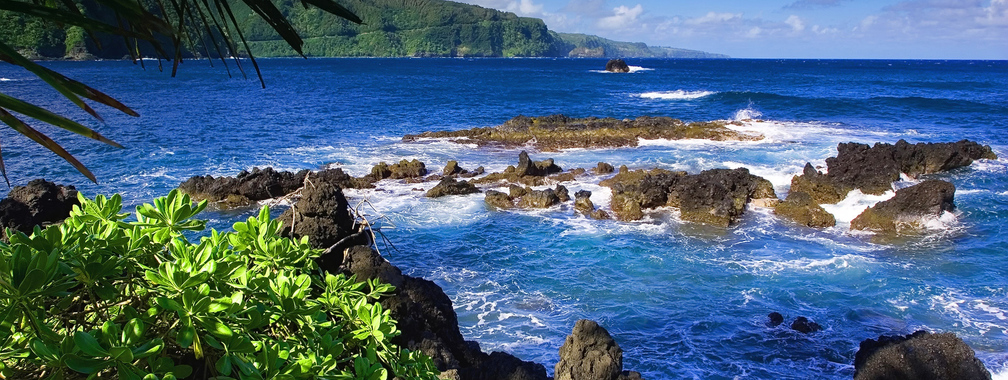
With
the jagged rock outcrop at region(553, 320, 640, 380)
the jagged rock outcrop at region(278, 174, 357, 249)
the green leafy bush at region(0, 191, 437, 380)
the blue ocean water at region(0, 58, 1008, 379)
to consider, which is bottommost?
the blue ocean water at region(0, 58, 1008, 379)

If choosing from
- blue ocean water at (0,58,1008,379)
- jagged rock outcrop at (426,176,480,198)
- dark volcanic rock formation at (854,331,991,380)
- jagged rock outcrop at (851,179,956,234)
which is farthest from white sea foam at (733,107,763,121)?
dark volcanic rock formation at (854,331,991,380)

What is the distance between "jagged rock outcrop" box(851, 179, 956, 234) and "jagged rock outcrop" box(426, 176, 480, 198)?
946 centimetres

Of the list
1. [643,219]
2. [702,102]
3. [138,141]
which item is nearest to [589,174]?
[643,219]

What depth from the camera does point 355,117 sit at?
37.2 metres

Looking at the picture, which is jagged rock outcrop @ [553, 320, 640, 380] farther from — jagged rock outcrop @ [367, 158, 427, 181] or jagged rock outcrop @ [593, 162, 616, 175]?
jagged rock outcrop @ [593, 162, 616, 175]

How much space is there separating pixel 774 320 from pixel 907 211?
23.1 ft

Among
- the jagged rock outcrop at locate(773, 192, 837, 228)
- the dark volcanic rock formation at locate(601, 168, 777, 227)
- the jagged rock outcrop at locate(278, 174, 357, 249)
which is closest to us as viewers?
the jagged rock outcrop at locate(278, 174, 357, 249)

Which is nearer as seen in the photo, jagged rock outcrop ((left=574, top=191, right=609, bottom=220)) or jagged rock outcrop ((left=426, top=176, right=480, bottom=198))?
jagged rock outcrop ((left=574, top=191, right=609, bottom=220))

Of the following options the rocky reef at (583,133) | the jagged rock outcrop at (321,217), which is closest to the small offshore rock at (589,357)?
the jagged rock outcrop at (321,217)

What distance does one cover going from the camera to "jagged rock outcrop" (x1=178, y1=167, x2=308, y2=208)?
16828 mm

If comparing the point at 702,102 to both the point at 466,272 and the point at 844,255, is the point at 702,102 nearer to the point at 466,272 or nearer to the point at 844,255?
the point at 844,255

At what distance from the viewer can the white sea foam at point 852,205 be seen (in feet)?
51.2

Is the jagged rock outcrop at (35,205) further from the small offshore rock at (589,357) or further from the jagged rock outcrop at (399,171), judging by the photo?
the jagged rock outcrop at (399,171)

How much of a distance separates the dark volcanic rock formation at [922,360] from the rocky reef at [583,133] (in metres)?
18.9
